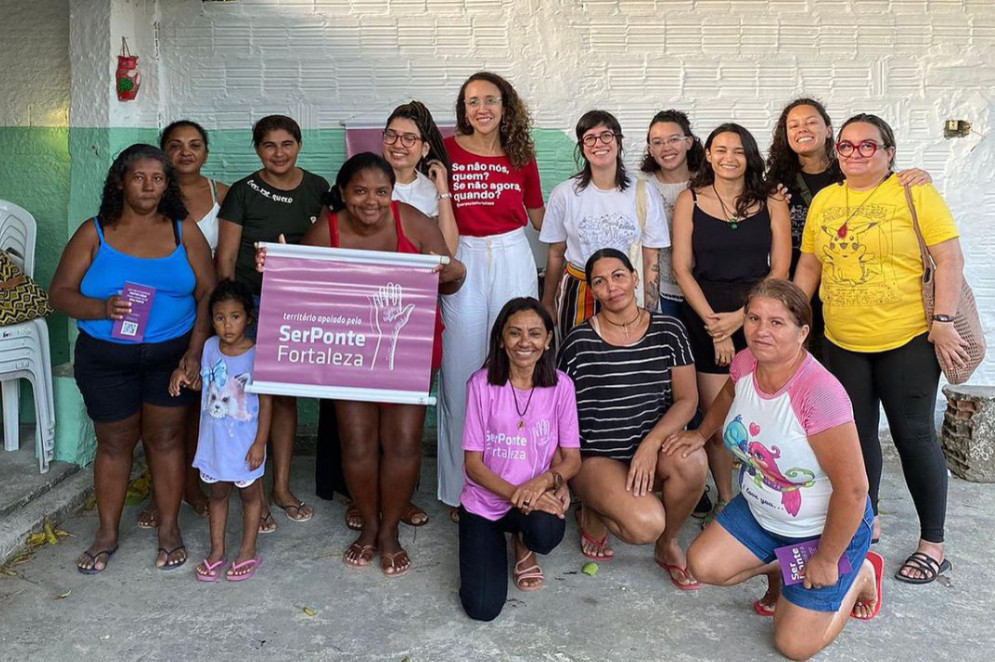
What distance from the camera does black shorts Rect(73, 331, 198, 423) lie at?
11.4 ft

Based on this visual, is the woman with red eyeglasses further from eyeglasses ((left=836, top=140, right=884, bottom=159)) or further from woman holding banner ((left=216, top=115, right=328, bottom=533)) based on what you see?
woman holding banner ((left=216, top=115, right=328, bottom=533))

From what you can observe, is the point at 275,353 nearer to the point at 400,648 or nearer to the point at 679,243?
the point at 400,648

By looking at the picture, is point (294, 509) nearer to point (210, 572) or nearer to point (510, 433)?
point (210, 572)

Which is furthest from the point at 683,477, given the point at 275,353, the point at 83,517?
the point at 83,517

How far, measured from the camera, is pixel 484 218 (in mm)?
3949

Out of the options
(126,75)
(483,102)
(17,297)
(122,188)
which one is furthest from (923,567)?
(126,75)

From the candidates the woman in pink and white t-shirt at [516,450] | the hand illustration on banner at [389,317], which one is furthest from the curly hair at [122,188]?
the woman in pink and white t-shirt at [516,450]

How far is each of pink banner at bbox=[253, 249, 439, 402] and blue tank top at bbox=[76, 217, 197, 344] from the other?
0.38m

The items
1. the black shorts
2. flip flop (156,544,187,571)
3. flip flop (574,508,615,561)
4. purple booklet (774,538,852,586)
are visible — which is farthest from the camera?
flip flop (574,508,615,561)


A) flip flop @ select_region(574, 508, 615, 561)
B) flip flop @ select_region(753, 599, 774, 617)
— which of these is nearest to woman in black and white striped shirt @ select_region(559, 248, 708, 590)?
flip flop @ select_region(574, 508, 615, 561)

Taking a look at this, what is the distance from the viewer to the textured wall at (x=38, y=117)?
16.6 feet

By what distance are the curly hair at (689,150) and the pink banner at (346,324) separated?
1.38 metres

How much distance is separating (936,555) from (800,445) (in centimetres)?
116

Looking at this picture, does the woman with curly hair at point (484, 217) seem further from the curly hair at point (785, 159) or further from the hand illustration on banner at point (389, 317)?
the curly hair at point (785, 159)
